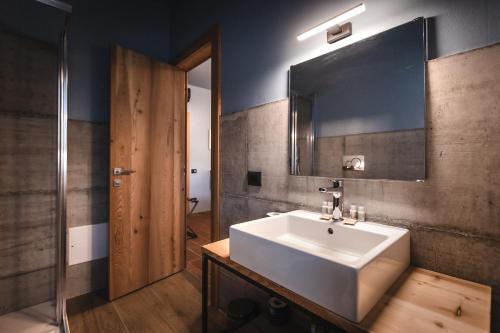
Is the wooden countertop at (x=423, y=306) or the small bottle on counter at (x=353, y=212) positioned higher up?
the small bottle on counter at (x=353, y=212)

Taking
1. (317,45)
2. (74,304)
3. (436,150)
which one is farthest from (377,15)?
(74,304)

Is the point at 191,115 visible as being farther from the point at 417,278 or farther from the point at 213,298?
the point at 417,278

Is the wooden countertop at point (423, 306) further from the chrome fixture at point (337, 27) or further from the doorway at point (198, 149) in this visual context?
the doorway at point (198, 149)

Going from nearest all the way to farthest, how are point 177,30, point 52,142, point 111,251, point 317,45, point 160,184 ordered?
1. point 317,45
2. point 52,142
3. point 111,251
4. point 160,184
5. point 177,30

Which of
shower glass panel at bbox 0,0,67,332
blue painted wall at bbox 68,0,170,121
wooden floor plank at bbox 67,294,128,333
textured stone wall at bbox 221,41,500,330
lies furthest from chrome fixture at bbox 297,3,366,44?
wooden floor plank at bbox 67,294,128,333

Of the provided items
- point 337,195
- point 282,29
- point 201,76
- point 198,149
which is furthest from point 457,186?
point 198,149

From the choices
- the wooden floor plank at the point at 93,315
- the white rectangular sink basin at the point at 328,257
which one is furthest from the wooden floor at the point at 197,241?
the white rectangular sink basin at the point at 328,257

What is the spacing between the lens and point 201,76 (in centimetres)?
434

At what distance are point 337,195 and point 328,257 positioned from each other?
52cm

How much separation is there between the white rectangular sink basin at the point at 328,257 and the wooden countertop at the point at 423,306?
0.02 metres

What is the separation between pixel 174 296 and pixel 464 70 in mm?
2329

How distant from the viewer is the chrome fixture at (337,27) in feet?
3.69

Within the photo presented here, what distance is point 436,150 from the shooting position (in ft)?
3.13

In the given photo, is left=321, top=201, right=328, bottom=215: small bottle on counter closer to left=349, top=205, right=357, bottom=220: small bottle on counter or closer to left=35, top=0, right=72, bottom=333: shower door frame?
left=349, top=205, right=357, bottom=220: small bottle on counter
